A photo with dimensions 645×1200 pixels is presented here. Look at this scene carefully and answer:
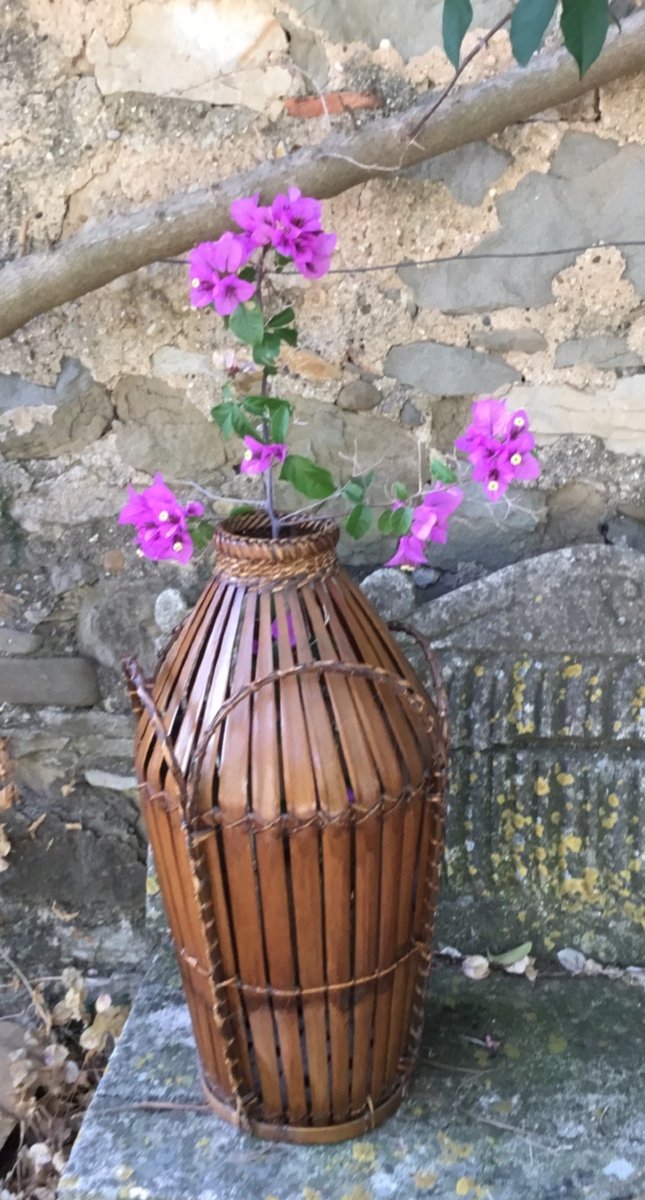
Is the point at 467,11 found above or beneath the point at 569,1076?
above

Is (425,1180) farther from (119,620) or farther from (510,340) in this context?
(510,340)

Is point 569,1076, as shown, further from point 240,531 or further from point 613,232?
point 613,232

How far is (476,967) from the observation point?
68.3 inches

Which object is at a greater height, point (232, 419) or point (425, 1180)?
point (232, 419)

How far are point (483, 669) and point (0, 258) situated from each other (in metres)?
1.18

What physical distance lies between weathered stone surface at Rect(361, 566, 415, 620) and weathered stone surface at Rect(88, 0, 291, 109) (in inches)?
33.9

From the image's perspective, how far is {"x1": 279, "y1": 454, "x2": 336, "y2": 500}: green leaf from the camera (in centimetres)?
131

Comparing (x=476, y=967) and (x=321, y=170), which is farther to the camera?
(x=476, y=967)

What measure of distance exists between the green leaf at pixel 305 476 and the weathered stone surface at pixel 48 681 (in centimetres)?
82

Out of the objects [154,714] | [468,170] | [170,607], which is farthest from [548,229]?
[154,714]

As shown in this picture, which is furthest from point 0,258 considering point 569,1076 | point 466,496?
point 569,1076

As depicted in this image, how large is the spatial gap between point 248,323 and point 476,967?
1234 mm

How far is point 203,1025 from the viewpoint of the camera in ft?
4.53

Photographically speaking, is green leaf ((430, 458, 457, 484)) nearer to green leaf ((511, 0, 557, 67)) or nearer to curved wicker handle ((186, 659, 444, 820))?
curved wicker handle ((186, 659, 444, 820))
